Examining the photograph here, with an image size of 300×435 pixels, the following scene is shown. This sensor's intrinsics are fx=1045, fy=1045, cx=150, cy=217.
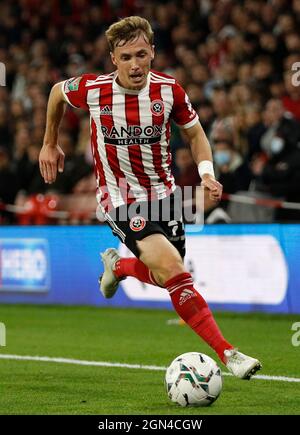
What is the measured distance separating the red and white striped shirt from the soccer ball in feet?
4.41

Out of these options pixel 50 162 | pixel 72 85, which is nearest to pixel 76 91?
pixel 72 85

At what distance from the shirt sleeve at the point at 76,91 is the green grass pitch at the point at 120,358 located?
1844 mm

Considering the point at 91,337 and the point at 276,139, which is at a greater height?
the point at 276,139

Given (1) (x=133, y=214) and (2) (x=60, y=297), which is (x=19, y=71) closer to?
(2) (x=60, y=297)

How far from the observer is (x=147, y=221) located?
661cm

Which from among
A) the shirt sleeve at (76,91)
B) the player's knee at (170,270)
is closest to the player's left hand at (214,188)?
the player's knee at (170,270)

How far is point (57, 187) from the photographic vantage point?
14.7 metres

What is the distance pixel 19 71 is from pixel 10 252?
20.4 feet

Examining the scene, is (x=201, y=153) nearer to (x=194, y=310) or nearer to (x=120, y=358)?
(x=194, y=310)

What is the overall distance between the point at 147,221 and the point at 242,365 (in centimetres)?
123

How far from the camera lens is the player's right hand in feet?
22.6

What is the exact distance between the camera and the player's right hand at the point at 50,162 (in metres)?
6.88

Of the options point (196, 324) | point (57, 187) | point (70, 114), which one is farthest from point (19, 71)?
point (196, 324)

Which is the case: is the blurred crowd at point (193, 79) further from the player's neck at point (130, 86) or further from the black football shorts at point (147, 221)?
the player's neck at point (130, 86)
